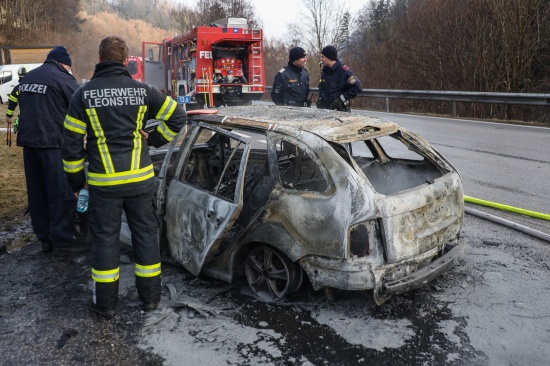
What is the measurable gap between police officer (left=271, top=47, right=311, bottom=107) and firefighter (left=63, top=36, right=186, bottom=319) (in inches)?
175

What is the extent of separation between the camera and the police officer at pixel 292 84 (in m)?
8.09

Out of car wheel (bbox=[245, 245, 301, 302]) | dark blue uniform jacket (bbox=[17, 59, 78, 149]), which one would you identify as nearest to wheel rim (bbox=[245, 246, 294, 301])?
car wheel (bbox=[245, 245, 301, 302])

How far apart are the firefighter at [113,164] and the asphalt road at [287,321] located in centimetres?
26

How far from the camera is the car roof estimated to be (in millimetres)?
3775

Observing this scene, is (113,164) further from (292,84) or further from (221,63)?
(221,63)

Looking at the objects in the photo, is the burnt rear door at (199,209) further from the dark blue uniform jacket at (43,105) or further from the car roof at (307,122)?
the dark blue uniform jacket at (43,105)

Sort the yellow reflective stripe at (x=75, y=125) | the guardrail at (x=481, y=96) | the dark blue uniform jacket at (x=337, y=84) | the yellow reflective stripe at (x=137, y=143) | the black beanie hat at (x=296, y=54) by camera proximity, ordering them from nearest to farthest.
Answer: the yellow reflective stripe at (x=75, y=125)
the yellow reflective stripe at (x=137, y=143)
the dark blue uniform jacket at (x=337, y=84)
the black beanie hat at (x=296, y=54)
the guardrail at (x=481, y=96)

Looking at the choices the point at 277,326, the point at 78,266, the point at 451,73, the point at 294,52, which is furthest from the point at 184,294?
the point at 451,73

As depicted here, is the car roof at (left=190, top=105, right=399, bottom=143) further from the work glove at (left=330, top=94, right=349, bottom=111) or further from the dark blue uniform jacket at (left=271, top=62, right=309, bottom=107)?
the dark blue uniform jacket at (left=271, top=62, right=309, bottom=107)

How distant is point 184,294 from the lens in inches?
158

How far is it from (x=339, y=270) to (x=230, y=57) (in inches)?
600

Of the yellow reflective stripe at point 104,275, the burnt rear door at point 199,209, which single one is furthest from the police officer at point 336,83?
the yellow reflective stripe at point 104,275

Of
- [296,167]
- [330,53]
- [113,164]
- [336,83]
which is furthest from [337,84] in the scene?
[113,164]

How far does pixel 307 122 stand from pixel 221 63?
14.1m
